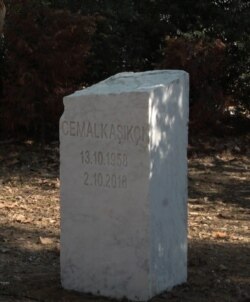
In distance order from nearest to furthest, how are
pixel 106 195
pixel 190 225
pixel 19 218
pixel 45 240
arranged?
pixel 106 195 < pixel 45 240 < pixel 190 225 < pixel 19 218

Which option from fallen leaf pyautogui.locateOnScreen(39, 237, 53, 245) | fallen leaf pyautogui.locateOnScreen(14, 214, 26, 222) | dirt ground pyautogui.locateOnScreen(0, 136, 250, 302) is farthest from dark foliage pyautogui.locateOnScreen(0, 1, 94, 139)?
fallen leaf pyautogui.locateOnScreen(39, 237, 53, 245)

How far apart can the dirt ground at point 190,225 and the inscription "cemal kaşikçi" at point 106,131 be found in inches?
44.2

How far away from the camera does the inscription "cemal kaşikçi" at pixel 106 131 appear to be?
5410mm

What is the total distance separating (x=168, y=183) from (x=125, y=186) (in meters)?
0.32

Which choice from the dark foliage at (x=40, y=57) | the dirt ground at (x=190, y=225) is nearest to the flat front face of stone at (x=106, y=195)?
the dirt ground at (x=190, y=225)

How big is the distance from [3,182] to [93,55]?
13.8 ft

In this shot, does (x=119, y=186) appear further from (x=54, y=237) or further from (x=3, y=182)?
(x=3, y=182)

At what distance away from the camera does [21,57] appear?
Result: 12781 mm

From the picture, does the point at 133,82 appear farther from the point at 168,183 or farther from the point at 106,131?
the point at 168,183

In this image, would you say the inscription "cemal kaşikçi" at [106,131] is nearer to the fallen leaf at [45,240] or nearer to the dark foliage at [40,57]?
the fallen leaf at [45,240]

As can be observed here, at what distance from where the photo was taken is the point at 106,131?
557 centimetres

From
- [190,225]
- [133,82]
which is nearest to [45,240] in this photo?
[190,225]

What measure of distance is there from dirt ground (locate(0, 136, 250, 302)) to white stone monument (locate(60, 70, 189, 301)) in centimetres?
21

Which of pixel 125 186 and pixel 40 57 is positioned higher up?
pixel 40 57
